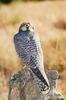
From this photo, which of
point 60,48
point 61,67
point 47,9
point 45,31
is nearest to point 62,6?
point 47,9

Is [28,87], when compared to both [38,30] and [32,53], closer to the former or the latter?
[32,53]

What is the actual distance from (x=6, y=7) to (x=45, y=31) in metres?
2.80

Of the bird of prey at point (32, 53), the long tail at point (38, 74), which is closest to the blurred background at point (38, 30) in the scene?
the bird of prey at point (32, 53)

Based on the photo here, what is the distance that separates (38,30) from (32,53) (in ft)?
21.6

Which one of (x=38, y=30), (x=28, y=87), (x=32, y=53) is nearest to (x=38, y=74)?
(x=28, y=87)

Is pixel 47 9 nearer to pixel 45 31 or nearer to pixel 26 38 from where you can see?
pixel 45 31

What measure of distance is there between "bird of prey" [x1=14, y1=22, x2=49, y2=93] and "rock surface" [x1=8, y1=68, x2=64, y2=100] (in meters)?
0.09

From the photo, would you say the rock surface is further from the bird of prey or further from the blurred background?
the blurred background

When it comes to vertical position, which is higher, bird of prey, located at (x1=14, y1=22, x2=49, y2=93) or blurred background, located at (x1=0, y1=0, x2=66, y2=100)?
bird of prey, located at (x1=14, y1=22, x2=49, y2=93)

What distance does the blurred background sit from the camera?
8.90m

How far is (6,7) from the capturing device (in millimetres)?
14953

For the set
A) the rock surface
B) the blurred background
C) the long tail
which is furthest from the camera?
the blurred background

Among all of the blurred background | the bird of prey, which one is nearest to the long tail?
the bird of prey

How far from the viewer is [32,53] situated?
5926mm
